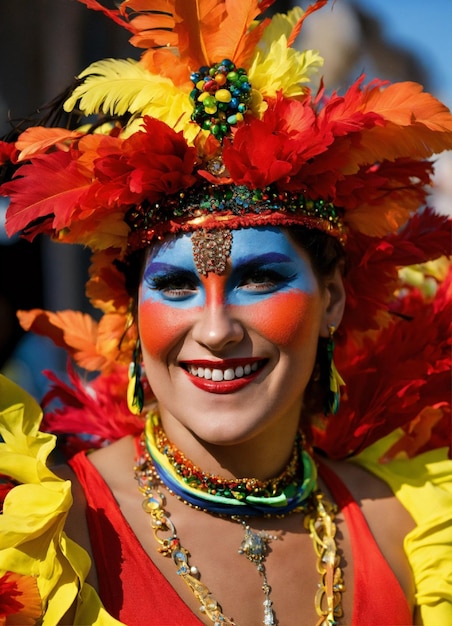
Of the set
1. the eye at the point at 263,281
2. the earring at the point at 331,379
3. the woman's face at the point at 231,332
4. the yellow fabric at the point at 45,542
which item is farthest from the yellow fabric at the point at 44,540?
the earring at the point at 331,379

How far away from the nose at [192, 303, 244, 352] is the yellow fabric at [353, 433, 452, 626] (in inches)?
32.5

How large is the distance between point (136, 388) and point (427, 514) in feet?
3.05

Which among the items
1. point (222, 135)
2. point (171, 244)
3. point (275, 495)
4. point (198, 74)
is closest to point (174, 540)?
point (275, 495)

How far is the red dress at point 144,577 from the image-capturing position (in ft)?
6.35

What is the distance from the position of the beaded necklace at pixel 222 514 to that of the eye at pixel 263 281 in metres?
0.50

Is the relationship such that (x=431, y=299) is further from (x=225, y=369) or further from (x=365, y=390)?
(x=225, y=369)

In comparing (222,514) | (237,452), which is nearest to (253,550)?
(222,514)

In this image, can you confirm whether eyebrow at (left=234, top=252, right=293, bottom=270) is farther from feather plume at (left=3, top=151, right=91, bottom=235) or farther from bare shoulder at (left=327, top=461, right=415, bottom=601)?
bare shoulder at (left=327, top=461, right=415, bottom=601)

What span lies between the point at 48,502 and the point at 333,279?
103cm

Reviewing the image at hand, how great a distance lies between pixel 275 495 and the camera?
7.59 feet

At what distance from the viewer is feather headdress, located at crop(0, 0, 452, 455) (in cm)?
208

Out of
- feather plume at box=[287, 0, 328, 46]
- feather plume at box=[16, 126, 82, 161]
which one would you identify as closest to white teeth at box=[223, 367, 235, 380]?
feather plume at box=[16, 126, 82, 161]

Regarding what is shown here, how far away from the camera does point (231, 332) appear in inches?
80.4

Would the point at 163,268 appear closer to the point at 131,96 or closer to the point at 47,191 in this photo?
the point at 47,191
